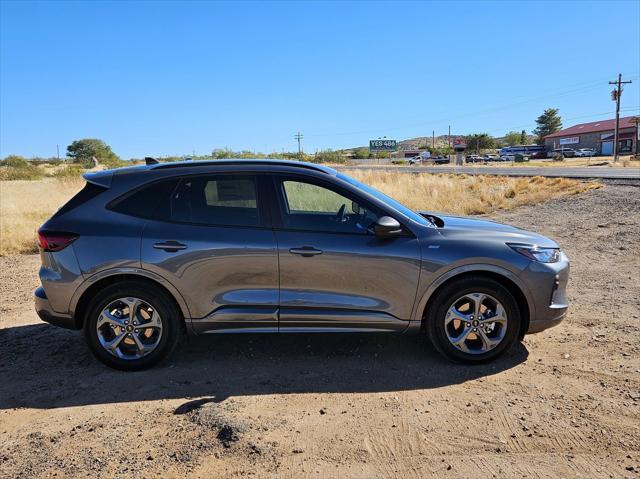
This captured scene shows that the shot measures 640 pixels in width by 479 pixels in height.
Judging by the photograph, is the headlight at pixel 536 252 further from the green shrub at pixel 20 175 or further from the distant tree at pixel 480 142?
the distant tree at pixel 480 142

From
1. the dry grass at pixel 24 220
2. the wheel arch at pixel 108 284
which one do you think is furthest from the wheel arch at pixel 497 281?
the dry grass at pixel 24 220

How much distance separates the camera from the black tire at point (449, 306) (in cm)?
416

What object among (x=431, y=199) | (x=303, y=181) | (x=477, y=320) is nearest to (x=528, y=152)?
(x=431, y=199)

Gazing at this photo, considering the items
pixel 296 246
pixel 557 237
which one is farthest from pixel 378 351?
pixel 557 237

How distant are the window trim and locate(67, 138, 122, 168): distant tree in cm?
3916

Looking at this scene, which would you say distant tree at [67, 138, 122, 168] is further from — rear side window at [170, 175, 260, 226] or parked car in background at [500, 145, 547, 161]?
parked car in background at [500, 145, 547, 161]

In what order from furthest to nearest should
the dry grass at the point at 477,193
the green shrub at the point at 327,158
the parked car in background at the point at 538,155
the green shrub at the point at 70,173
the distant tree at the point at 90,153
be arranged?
the parked car in background at the point at 538,155, the green shrub at the point at 327,158, the distant tree at the point at 90,153, the green shrub at the point at 70,173, the dry grass at the point at 477,193

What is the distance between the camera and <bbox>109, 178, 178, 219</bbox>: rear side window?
4.23m

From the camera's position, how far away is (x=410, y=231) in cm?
418

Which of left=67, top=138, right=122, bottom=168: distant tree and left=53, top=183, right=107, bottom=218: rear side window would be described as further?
left=67, top=138, right=122, bottom=168: distant tree

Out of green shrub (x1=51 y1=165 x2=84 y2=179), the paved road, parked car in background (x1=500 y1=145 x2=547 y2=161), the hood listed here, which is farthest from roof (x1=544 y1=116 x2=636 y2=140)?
the hood

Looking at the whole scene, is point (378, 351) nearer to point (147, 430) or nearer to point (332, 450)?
point (332, 450)

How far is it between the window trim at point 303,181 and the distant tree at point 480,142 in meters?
118

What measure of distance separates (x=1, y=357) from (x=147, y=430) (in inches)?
87.4
